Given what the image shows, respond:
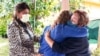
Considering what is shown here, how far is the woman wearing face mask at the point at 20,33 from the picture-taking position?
102 inches

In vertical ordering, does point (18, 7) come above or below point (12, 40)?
above

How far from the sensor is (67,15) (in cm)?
254

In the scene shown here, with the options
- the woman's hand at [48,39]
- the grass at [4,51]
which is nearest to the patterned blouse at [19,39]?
the woman's hand at [48,39]

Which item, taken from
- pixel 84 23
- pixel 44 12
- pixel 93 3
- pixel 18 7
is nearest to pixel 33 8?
pixel 44 12

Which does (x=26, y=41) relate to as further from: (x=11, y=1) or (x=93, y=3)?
(x=93, y=3)

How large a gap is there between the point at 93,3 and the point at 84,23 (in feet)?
12.0

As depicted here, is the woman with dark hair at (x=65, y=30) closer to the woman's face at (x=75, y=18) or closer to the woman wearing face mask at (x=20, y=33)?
the woman's face at (x=75, y=18)

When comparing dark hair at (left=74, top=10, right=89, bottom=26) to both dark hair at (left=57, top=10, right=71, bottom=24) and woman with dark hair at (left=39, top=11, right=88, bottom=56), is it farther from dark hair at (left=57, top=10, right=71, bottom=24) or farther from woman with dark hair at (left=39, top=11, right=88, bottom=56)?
dark hair at (left=57, top=10, right=71, bottom=24)

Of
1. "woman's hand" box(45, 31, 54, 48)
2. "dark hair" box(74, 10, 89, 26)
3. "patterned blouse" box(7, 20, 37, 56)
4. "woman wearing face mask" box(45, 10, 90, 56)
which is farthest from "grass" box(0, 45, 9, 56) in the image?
"dark hair" box(74, 10, 89, 26)

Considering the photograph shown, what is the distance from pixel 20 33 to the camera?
262 centimetres

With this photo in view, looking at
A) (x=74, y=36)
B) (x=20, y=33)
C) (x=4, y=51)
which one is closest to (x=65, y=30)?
(x=74, y=36)

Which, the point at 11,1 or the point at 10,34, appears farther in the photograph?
the point at 11,1

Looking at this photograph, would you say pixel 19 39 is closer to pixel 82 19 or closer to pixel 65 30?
pixel 65 30

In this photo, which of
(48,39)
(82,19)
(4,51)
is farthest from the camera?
(4,51)
